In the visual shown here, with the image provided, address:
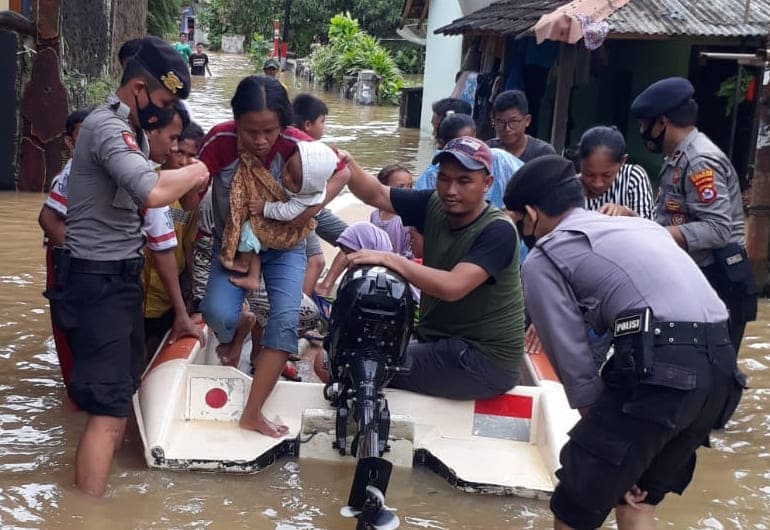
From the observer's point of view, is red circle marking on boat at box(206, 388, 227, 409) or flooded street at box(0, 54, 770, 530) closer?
flooded street at box(0, 54, 770, 530)

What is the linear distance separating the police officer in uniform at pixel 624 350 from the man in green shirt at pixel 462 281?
0.99 metres

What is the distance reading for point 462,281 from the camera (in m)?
4.32

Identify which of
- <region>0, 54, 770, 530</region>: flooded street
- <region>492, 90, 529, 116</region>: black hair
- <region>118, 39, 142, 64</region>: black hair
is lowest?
<region>0, 54, 770, 530</region>: flooded street

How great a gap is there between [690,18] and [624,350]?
404 inches

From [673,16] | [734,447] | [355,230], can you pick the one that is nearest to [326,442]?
[355,230]

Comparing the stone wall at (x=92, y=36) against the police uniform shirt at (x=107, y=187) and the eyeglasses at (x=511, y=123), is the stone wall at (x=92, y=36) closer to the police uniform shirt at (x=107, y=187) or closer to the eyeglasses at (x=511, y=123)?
the eyeglasses at (x=511, y=123)

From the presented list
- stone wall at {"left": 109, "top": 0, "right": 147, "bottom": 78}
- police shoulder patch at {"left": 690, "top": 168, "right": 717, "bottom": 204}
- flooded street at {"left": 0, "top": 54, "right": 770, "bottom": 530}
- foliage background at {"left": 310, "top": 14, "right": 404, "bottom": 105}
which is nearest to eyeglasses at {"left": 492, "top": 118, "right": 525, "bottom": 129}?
police shoulder patch at {"left": 690, "top": 168, "right": 717, "bottom": 204}

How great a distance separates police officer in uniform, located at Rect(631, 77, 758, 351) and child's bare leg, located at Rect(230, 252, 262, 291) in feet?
6.75

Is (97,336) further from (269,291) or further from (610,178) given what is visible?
(610,178)

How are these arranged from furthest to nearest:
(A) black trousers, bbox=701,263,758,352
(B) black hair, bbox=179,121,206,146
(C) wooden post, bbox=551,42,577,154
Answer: (C) wooden post, bbox=551,42,577,154 → (B) black hair, bbox=179,121,206,146 → (A) black trousers, bbox=701,263,758,352

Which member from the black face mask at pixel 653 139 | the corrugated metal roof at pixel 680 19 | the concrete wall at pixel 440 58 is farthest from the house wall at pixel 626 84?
the black face mask at pixel 653 139

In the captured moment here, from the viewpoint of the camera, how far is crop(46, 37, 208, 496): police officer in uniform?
13.2 ft

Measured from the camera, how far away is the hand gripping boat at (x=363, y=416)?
4.33m

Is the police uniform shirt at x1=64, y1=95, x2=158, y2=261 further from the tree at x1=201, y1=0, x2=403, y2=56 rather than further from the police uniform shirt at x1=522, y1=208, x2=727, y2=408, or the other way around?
the tree at x1=201, y1=0, x2=403, y2=56
